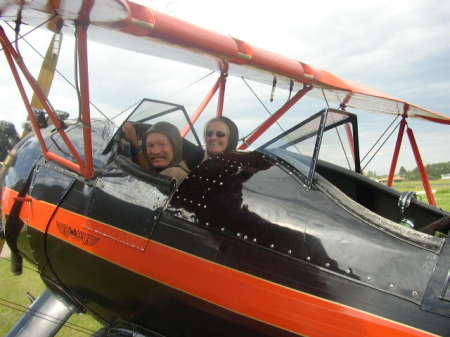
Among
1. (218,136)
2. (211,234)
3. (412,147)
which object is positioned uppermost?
(412,147)

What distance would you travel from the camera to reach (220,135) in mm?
3990

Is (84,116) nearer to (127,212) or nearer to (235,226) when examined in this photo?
(127,212)

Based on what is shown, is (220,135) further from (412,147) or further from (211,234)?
(412,147)

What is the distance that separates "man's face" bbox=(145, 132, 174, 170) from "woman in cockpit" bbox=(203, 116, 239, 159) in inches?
27.3

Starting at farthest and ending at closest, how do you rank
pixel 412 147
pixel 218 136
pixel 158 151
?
1. pixel 412 147
2. pixel 218 136
3. pixel 158 151

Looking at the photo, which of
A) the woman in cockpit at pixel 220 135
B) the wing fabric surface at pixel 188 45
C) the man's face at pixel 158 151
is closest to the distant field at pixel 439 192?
the woman in cockpit at pixel 220 135

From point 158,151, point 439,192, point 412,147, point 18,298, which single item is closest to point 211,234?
point 158,151

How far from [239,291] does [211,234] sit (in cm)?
36

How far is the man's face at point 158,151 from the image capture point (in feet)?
10.7

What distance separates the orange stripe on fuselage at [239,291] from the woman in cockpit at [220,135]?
147 centimetres

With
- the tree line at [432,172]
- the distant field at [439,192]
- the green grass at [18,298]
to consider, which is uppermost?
the tree line at [432,172]

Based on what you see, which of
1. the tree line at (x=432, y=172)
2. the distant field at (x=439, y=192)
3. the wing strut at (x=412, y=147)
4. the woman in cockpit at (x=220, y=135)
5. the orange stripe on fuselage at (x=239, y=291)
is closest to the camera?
the orange stripe on fuselage at (x=239, y=291)

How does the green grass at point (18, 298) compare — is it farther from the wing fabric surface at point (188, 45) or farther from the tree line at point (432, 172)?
the tree line at point (432, 172)

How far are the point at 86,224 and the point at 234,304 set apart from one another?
1351 millimetres
